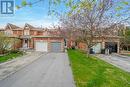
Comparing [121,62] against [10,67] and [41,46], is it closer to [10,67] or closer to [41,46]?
[10,67]

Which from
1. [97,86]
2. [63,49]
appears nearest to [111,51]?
[63,49]

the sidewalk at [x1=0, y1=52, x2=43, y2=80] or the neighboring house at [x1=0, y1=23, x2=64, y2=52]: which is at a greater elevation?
the neighboring house at [x1=0, y1=23, x2=64, y2=52]

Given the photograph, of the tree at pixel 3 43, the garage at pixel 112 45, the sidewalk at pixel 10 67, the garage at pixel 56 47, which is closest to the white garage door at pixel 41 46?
the garage at pixel 56 47

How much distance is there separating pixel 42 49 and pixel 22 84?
4820 centimetres

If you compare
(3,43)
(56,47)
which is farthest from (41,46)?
(3,43)

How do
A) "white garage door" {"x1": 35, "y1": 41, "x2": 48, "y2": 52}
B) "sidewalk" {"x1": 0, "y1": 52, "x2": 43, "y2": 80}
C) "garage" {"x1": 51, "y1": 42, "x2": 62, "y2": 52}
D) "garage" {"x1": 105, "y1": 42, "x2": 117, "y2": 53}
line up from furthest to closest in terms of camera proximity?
"white garage door" {"x1": 35, "y1": 41, "x2": 48, "y2": 52} < "garage" {"x1": 51, "y1": 42, "x2": 62, "y2": 52} < "garage" {"x1": 105, "y1": 42, "x2": 117, "y2": 53} < "sidewalk" {"x1": 0, "y1": 52, "x2": 43, "y2": 80}

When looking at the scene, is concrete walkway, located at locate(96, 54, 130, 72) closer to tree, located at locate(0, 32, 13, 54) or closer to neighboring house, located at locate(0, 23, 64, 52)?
tree, located at locate(0, 32, 13, 54)

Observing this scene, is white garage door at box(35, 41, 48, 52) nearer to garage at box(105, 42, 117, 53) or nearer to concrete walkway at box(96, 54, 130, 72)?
garage at box(105, 42, 117, 53)

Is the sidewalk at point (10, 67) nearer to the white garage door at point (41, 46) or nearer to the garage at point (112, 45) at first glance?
the white garage door at point (41, 46)

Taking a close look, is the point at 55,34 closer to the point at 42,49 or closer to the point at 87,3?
the point at 42,49

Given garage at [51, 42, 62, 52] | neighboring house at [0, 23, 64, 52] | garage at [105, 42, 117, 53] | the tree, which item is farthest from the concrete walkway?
garage at [51, 42, 62, 52]

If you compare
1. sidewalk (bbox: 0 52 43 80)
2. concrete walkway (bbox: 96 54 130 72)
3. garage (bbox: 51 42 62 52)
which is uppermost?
garage (bbox: 51 42 62 52)

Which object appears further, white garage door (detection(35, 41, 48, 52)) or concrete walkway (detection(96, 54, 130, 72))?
white garage door (detection(35, 41, 48, 52))

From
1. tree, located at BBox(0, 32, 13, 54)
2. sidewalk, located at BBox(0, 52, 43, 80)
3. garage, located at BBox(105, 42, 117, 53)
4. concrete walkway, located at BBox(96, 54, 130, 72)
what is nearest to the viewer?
sidewalk, located at BBox(0, 52, 43, 80)
